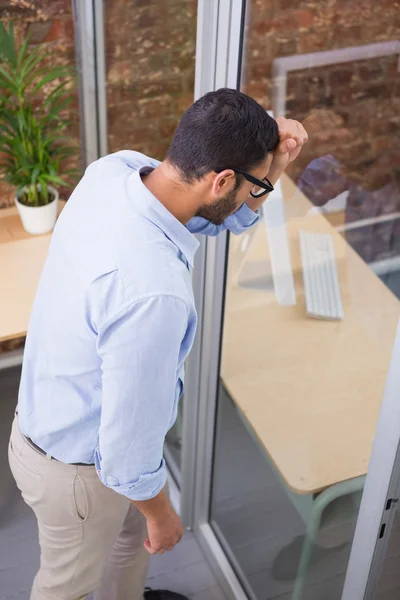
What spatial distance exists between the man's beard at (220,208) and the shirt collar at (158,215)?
5 centimetres

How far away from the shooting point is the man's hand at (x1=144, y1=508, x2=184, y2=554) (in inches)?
69.4

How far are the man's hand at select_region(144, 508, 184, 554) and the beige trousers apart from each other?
169 millimetres

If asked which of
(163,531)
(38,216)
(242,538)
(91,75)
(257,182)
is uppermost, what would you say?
(257,182)

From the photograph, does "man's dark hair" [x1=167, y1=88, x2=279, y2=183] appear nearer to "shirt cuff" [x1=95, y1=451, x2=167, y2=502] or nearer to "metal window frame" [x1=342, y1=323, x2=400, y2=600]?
"metal window frame" [x1=342, y1=323, x2=400, y2=600]

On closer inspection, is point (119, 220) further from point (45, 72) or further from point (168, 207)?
point (45, 72)

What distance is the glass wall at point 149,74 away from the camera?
235cm

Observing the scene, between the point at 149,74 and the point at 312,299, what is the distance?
3.59 ft

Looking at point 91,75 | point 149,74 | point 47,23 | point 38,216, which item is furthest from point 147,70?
point 38,216

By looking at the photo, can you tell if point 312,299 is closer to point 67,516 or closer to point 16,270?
point 67,516

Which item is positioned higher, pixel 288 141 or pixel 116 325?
pixel 288 141

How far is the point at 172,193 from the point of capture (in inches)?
60.9

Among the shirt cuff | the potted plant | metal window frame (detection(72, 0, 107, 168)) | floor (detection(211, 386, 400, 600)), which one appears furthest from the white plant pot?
the shirt cuff

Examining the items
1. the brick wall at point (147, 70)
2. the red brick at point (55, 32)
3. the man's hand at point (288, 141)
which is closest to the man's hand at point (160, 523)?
the man's hand at point (288, 141)

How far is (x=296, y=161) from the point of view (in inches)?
69.4
